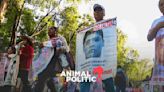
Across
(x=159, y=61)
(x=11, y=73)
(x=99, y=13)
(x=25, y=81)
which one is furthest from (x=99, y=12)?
(x=11, y=73)

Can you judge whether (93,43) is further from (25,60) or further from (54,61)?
(25,60)

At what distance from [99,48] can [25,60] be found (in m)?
1.76

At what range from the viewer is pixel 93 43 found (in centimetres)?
700

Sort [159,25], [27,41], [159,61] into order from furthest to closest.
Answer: [27,41] → [159,25] → [159,61]

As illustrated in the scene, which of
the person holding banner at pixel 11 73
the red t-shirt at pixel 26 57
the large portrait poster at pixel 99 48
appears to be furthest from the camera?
the person holding banner at pixel 11 73

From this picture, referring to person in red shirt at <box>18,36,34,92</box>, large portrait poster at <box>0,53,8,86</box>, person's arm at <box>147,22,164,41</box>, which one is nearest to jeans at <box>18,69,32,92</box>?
person in red shirt at <box>18,36,34,92</box>

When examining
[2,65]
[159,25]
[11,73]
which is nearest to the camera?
[159,25]

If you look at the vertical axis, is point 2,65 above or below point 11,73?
above

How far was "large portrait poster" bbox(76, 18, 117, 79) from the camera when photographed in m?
6.64

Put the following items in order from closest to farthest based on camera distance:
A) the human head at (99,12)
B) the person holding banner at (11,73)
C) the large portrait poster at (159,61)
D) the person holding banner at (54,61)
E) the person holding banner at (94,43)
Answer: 1. the large portrait poster at (159,61)
2. the person holding banner at (94,43)
3. the human head at (99,12)
4. the person holding banner at (54,61)
5. the person holding banner at (11,73)

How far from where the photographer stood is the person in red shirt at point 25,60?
7.93 m

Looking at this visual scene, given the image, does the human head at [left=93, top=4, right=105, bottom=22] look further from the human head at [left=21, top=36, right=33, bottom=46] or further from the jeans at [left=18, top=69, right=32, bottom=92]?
the jeans at [left=18, top=69, right=32, bottom=92]

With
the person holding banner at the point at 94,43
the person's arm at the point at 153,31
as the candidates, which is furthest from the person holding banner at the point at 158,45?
the person holding banner at the point at 94,43

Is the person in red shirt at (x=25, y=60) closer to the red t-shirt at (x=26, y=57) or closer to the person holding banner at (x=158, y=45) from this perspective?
the red t-shirt at (x=26, y=57)
